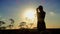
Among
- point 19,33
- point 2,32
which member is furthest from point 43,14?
point 2,32

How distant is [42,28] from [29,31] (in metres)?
0.56

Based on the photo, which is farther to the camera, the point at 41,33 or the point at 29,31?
the point at 29,31

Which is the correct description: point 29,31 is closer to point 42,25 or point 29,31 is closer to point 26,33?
point 26,33

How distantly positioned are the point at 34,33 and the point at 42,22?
0.61 metres

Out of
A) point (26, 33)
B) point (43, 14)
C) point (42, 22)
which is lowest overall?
point (26, 33)

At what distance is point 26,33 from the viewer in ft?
18.0

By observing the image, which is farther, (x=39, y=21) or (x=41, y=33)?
(x=39, y=21)

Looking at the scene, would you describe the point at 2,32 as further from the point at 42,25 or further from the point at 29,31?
the point at 42,25

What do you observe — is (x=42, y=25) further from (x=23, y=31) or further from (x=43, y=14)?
(x=23, y=31)

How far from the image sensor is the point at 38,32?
17.1 feet

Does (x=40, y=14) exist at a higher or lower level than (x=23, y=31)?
higher

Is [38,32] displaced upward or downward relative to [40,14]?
downward

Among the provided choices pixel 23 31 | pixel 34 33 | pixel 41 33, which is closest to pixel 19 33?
pixel 23 31

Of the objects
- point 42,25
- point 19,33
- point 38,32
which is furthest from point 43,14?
point 19,33
